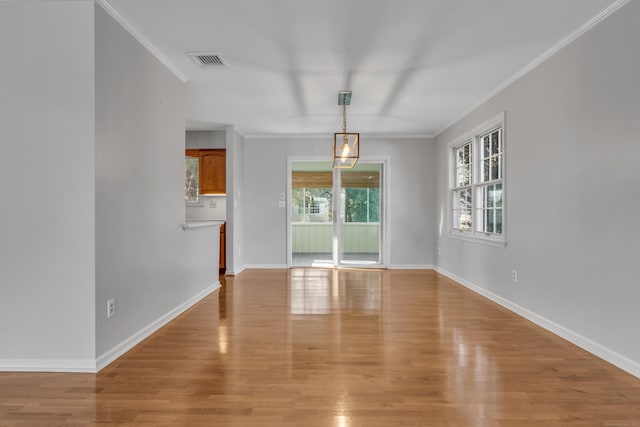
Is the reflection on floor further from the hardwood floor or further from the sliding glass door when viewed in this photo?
the hardwood floor

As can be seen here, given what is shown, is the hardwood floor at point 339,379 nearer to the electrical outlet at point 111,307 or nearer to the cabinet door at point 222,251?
the electrical outlet at point 111,307

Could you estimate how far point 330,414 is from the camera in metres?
1.92

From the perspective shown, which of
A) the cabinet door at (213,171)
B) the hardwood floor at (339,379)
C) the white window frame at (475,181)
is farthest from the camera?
the cabinet door at (213,171)

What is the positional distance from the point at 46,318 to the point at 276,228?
14.9 ft

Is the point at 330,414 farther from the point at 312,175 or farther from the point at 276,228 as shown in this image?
the point at 312,175

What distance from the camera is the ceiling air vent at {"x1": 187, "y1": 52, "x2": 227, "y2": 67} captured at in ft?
10.9

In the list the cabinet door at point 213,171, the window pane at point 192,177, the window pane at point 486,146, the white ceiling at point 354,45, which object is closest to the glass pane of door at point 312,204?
the cabinet door at point 213,171

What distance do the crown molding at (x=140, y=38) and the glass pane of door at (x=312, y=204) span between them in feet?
11.2

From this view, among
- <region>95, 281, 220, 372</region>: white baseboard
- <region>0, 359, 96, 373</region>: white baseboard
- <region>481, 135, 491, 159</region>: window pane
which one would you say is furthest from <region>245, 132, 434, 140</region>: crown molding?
<region>0, 359, 96, 373</region>: white baseboard

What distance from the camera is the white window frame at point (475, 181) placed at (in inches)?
165

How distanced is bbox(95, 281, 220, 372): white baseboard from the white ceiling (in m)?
2.41

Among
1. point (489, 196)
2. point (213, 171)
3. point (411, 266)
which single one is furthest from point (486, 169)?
point (213, 171)

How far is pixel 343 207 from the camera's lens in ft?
23.2

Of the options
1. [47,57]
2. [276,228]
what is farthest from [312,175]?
[47,57]
